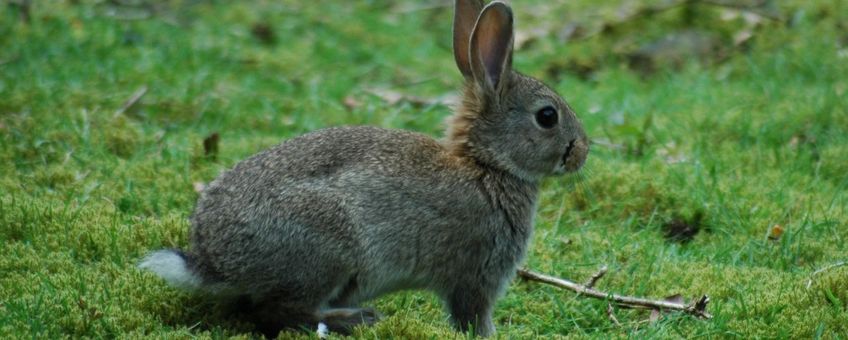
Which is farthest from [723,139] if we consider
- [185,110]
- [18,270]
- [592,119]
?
[18,270]

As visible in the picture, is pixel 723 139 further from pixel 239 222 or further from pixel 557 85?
pixel 239 222

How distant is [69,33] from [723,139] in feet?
18.2

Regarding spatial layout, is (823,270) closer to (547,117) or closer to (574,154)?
(574,154)

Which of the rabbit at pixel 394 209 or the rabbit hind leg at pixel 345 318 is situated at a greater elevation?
the rabbit at pixel 394 209

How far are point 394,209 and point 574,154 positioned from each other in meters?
1.06

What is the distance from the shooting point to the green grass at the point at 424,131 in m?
4.87

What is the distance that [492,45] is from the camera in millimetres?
5168

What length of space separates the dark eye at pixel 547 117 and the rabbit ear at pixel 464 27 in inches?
15.0

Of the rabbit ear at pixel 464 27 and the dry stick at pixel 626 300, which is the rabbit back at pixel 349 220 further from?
the rabbit ear at pixel 464 27

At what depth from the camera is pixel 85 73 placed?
869 centimetres

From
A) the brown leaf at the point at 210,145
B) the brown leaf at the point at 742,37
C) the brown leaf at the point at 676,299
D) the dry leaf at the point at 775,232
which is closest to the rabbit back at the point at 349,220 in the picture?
the brown leaf at the point at 676,299

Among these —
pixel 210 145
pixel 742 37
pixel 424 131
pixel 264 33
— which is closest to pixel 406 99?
pixel 424 131

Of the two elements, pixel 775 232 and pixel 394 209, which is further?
pixel 775 232

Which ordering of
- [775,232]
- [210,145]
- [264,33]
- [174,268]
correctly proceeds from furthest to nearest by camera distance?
[264,33] → [210,145] → [775,232] → [174,268]
